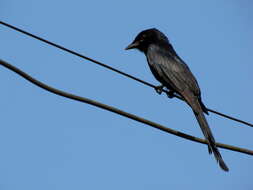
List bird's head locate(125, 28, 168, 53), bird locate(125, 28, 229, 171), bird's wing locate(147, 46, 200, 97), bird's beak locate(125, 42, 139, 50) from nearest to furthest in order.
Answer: bird locate(125, 28, 229, 171) → bird's wing locate(147, 46, 200, 97) → bird's head locate(125, 28, 168, 53) → bird's beak locate(125, 42, 139, 50)

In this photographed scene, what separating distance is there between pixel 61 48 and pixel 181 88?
10.4ft

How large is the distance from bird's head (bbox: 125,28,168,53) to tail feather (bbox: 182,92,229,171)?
2.58 meters

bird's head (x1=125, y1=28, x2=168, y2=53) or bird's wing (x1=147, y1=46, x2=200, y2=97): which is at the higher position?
bird's head (x1=125, y1=28, x2=168, y2=53)

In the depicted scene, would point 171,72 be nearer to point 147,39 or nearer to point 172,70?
point 172,70

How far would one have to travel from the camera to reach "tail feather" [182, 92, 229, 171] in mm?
6905

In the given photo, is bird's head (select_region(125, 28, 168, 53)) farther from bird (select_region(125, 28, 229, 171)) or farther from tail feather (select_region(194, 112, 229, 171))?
tail feather (select_region(194, 112, 229, 171))

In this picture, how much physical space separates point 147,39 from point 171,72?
1837 millimetres

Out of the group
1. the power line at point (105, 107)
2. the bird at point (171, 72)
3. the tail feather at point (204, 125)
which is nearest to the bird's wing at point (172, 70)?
the bird at point (171, 72)

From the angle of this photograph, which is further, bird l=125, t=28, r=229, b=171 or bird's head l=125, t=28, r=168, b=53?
bird's head l=125, t=28, r=168, b=53

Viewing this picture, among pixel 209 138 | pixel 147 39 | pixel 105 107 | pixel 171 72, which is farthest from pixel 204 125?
pixel 147 39


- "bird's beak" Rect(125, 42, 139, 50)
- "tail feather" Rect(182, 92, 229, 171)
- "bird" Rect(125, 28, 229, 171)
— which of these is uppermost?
"bird's beak" Rect(125, 42, 139, 50)

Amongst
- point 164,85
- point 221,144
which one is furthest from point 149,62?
point 221,144

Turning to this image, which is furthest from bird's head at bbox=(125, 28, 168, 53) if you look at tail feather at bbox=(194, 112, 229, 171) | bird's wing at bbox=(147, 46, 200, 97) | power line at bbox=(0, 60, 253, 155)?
power line at bbox=(0, 60, 253, 155)

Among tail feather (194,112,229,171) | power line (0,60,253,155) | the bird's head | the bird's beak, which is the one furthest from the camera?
the bird's beak
